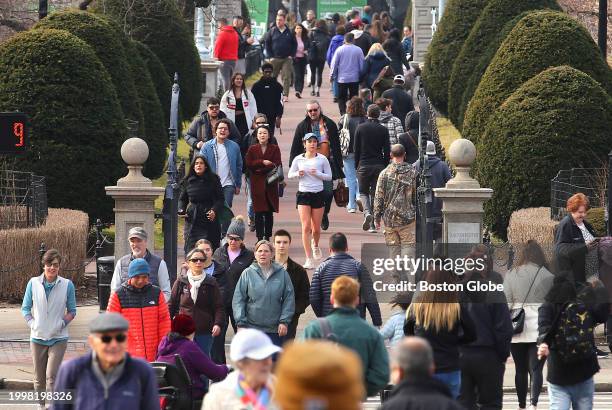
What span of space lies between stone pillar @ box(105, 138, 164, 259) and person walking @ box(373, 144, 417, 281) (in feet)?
8.78

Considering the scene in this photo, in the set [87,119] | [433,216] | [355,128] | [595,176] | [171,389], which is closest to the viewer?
[171,389]

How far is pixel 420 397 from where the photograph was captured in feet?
26.8

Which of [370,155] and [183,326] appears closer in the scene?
[183,326]

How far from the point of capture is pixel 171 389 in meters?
11.6

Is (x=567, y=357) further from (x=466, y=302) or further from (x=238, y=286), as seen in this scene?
(x=238, y=286)

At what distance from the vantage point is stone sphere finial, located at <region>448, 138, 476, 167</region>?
17.7m

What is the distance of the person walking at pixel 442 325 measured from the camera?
38.0 ft

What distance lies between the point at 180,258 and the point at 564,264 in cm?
687

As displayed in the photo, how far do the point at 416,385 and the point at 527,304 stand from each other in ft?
19.2

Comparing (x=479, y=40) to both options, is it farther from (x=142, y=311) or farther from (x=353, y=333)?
(x=353, y=333)

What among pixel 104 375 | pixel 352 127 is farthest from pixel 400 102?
pixel 104 375

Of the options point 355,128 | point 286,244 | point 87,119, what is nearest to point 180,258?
point 87,119

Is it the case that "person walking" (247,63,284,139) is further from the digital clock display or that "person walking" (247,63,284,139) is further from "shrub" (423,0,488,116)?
the digital clock display

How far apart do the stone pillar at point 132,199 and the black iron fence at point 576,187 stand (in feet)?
14.7
